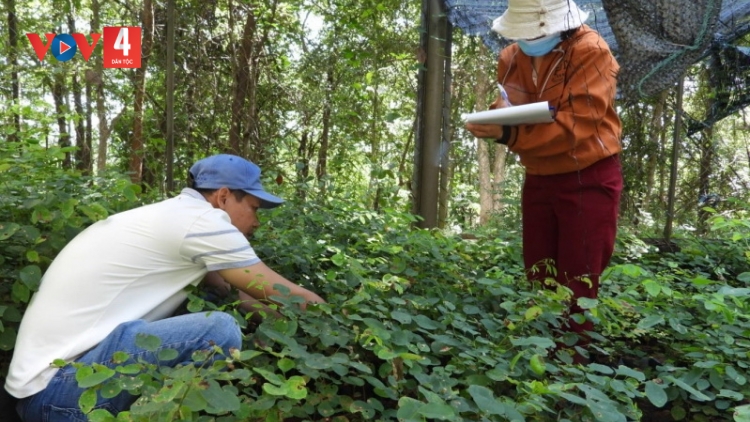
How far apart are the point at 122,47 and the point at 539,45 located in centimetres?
399

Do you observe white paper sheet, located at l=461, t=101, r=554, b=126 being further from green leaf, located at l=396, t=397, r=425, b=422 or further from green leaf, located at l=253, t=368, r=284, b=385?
green leaf, located at l=253, t=368, r=284, b=385

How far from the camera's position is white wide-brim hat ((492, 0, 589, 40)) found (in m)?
2.54

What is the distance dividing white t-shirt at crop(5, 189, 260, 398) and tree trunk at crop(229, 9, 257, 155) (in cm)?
313

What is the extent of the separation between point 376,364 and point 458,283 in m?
0.78

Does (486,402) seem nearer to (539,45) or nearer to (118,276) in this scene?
(118,276)

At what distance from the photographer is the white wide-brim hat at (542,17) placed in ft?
8.32

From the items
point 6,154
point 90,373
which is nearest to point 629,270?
point 90,373

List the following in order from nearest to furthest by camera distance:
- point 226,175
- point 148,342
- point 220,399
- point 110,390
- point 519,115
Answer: point 220,399, point 110,390, point 148,342, point 226,175, point 519,115

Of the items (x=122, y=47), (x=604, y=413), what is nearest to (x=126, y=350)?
(x=604, y=413)

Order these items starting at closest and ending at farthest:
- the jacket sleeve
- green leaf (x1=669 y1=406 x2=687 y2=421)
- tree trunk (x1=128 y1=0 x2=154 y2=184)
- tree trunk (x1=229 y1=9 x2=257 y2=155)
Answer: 1. green leaf (x1=669 y1=406 x2=687 y2=421)
2. the jacket sleeve
3. tree trunk (x1=128 y1=0 x2=154 y2=184)
4. tree trunk (x1=229 y1=9 x2=257 y2=155)

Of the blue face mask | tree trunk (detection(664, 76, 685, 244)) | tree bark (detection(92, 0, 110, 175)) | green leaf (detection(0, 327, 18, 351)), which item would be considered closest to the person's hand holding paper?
the blue face mask

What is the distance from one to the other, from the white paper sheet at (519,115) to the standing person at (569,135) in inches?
2.1

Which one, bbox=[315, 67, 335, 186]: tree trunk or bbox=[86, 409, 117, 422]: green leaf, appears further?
bbox=[315, 67, 335, 186]: tree trunk

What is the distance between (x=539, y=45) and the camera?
265 cm
